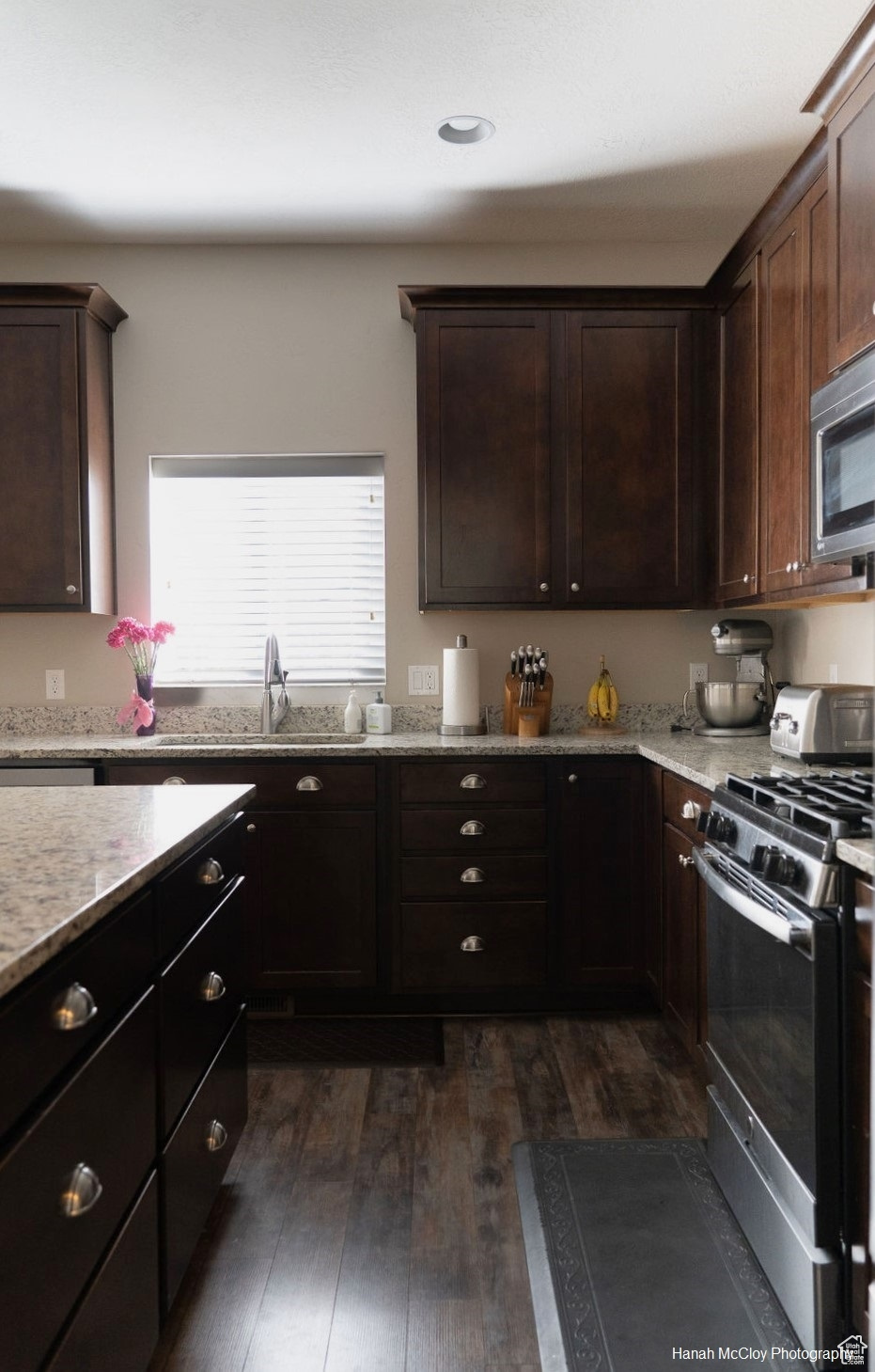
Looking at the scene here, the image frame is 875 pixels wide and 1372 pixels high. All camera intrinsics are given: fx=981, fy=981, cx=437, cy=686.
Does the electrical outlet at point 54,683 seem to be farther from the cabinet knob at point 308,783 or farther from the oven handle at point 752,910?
the oven handle at point 752,910

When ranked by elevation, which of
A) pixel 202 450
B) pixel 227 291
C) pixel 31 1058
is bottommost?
pixel 31 1058

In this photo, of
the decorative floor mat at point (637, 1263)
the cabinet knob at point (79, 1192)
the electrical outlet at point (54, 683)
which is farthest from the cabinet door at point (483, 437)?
the cabinet knob at point (79, 1192)

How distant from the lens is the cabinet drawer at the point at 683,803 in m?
2.60

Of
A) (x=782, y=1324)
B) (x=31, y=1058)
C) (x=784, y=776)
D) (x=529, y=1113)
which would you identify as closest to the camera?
(x=31, y=1058)

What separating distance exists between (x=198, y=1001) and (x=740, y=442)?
7.71 feet

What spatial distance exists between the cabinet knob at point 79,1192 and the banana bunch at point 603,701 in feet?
8.63

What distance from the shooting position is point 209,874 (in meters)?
1.94

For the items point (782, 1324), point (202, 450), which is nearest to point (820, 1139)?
point (782, 1324)

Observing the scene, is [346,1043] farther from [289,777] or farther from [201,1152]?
[201,1152]

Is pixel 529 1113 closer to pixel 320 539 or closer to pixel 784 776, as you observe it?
pixel 784 776

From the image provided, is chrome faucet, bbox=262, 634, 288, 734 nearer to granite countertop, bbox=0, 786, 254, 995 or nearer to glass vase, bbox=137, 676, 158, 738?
glass vase, bbox=137, 676, 158, 738

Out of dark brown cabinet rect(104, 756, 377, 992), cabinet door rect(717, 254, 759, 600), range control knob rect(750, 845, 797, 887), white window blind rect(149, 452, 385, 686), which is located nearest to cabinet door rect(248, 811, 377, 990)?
dark brown cabinet rect(104, 756, 377, 992)

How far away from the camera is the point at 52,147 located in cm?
304

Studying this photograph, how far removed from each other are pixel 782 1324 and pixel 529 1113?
89 cm
